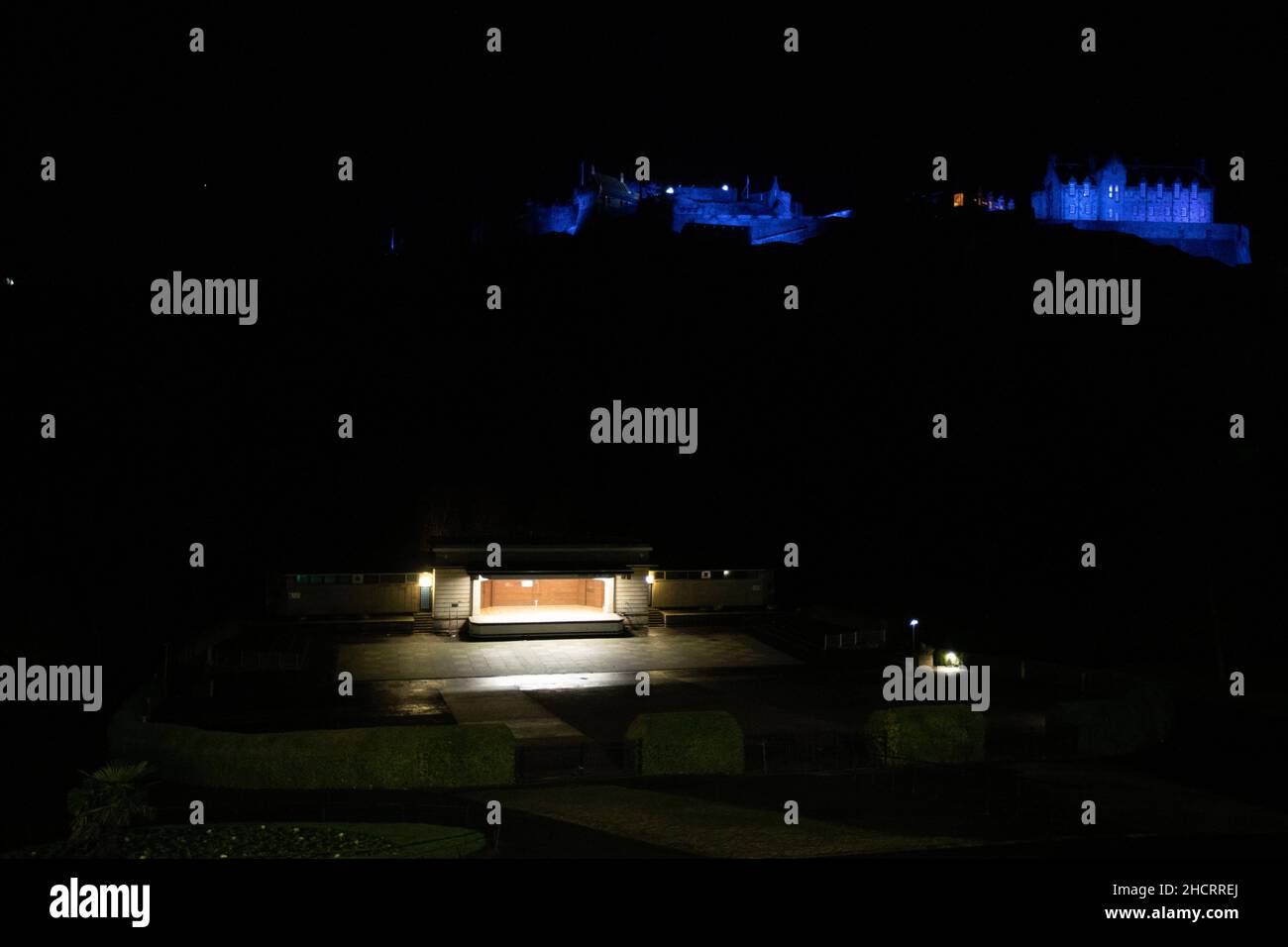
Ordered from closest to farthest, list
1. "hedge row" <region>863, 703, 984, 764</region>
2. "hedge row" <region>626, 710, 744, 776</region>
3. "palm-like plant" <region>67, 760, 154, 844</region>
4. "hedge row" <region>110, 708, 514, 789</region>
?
1. "palm-like plant" <region>67, 760, 154, 844</region>
2. "hedge row" <region>110, 708, 514, 789</region>
3. "hedge row" <region>626, 710, 744, 776</region>
4. "hedge row" <region>863, 703, 984, 764</region>

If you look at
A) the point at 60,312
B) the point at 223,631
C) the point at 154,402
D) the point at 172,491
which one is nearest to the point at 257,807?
the point at 223,631

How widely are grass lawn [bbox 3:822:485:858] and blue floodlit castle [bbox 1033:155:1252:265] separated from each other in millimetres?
87281

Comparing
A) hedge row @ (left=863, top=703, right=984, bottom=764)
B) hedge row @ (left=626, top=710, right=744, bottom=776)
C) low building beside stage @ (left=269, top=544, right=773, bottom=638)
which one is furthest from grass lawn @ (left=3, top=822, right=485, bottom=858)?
low building beside stage @ (left=269, top=544, right=773, bottom=638)

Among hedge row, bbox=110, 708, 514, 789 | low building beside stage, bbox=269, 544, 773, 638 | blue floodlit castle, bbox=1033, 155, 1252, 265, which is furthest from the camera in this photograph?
blue floodlit castle, bbox=1033, 155, 1252, 265

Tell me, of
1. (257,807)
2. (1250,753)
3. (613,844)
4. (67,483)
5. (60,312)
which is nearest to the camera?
(613,844)

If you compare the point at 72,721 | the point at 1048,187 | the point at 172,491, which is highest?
the point at 1048,187

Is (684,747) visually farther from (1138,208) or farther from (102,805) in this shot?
(1138,208)

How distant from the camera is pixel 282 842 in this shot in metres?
12.1

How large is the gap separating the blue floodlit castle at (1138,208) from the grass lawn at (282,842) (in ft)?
286

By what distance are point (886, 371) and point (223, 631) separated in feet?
185

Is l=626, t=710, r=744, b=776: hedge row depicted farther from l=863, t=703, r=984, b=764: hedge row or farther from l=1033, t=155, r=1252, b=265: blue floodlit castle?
l=1033, t=155, r=1252, b=265: blue floodlit castle

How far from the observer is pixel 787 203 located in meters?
94.4

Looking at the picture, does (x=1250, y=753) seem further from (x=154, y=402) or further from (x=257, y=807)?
(x=154, y=402)

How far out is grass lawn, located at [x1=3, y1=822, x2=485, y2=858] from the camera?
11.2m
